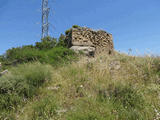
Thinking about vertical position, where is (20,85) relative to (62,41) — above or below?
below

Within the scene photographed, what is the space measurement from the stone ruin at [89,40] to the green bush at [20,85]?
522 cm

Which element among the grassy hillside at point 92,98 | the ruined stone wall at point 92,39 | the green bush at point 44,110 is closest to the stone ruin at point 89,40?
the ruined stone wall at point 92,39

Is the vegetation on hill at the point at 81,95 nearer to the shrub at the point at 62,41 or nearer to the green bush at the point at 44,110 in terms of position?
the green bush at the point at 44,110

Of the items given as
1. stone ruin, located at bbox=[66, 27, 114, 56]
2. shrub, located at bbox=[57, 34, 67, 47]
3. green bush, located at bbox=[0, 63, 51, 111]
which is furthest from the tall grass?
A: shrub, located at bbox=[57, 34, 67, 47]

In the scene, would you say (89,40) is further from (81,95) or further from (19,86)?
(19,86)

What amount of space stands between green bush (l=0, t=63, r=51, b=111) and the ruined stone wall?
6.34 m

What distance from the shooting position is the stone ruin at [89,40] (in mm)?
9367

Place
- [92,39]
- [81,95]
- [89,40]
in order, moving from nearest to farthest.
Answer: [81,95], [89,40], [92,39]

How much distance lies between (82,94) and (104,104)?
81 centimetres

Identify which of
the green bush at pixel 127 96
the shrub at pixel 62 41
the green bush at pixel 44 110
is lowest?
the green bush at pixel 44 110

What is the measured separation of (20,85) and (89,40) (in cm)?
861

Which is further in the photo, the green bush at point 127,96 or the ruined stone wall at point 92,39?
the ruined stone wall at point 92,39

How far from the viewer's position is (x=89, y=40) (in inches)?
433

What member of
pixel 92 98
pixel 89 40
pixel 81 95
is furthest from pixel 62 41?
pixel 92 98
